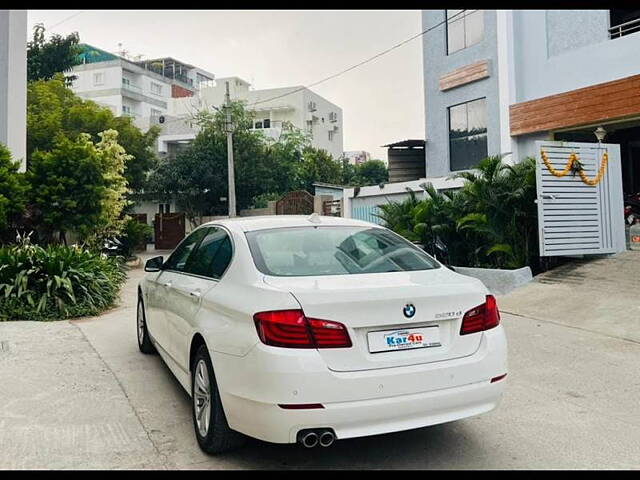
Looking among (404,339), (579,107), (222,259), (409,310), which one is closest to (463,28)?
(579,107)

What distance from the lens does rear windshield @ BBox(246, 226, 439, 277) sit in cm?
373

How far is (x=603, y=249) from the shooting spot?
10250 mm

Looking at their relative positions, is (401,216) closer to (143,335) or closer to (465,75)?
(465,75)

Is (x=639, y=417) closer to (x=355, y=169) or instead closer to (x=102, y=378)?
(x=102, y=378)

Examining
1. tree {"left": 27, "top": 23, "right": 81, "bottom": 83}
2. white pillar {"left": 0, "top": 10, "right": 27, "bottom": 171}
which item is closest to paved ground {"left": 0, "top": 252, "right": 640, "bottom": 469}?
white pillar {"left": 0, "top": 10, "right": 27, "bottom": 171}

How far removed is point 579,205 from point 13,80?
12.0 m

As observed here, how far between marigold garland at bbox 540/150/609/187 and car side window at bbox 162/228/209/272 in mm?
6766

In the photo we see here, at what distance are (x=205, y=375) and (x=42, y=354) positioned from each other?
139 inches

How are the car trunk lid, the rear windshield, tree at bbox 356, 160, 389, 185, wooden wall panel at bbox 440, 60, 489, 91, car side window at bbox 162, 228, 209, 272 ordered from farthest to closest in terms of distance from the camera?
tree at bbox 356, 160, 389, 185, wooden wall panel at bbox 440, 60, 489, 91, car side window at bbox 162, 228, 209, 272, the rear windshield, the car trunk lid

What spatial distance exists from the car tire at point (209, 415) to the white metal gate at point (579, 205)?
7.39 meters

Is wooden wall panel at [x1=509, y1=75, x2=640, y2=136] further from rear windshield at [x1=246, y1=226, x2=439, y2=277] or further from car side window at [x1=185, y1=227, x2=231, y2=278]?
car side window at [x1=185, y1=227, x2=231, y2=278]

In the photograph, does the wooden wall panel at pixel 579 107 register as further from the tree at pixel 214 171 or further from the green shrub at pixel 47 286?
the tree at pixel 214 171
